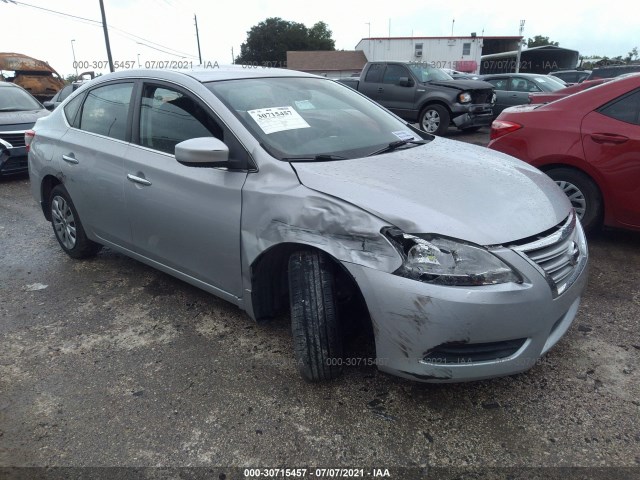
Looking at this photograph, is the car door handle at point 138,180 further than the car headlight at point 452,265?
Yes

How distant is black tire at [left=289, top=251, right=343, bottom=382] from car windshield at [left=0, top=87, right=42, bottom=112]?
7945 mm

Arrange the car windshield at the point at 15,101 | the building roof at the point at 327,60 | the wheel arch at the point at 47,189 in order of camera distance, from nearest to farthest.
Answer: the wheel arch at the point at 47,189, the car windshield at the point at 15,101, the building roof at the point at 327,60

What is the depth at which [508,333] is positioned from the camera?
202 centimetres

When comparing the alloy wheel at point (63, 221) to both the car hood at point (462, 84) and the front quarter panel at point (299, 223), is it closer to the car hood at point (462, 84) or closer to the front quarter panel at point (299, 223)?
the front quarter panel at point (299, 223)

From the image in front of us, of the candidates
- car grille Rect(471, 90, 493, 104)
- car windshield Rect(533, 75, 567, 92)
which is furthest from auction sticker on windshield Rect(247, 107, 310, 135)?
car windshield Rect(533, 75, 567, 92)

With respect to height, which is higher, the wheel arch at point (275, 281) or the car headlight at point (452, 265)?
the car headlight at point (452, 265)

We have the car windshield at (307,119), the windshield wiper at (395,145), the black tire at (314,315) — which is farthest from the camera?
the windshield wiper at (395,145)

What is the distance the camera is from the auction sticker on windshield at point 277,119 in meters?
2.69

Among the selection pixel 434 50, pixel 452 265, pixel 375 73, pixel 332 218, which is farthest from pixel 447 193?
pixel 434 50

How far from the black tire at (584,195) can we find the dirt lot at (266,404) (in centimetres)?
82

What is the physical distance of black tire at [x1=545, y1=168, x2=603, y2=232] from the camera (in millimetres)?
3988

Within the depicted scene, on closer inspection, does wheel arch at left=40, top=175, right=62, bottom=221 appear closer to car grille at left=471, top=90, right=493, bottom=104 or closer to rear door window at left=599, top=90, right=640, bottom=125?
rear door window at left=599, top=90, right=640, bottom=125

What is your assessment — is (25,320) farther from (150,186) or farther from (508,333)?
(508,333)

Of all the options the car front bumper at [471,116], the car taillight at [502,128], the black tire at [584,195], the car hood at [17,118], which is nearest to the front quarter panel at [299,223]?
the black tire at [584,195]
